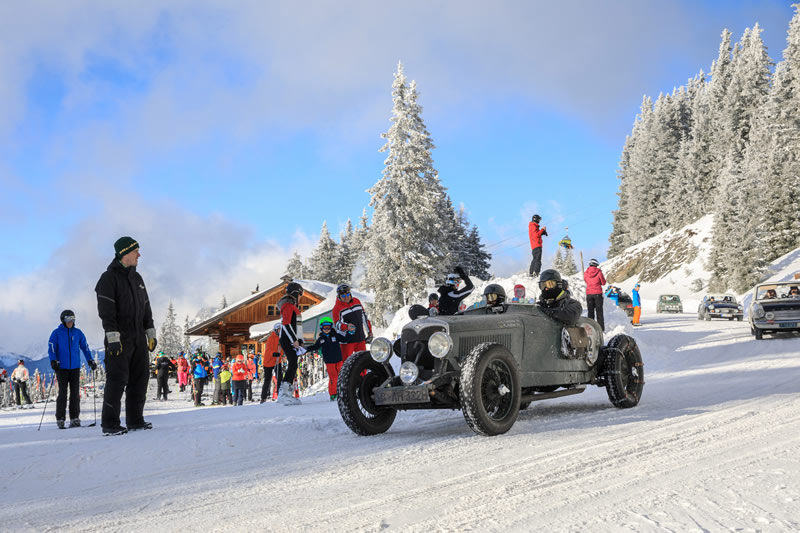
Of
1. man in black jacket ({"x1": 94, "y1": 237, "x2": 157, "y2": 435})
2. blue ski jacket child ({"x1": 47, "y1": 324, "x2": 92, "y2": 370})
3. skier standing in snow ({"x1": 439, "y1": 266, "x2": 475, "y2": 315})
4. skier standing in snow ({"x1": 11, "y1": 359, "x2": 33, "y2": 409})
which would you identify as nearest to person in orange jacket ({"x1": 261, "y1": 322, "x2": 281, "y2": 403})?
skier standing in snow ({"x1": 439, "y1": 266, "x2": 475, "y2": 315})

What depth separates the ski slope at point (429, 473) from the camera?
11.3ft

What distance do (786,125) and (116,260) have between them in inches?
2415

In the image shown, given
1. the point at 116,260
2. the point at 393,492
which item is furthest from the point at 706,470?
the point at 116,260

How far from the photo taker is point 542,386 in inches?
290

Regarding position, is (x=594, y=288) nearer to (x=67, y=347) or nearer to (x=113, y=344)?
(x=67, y=347)

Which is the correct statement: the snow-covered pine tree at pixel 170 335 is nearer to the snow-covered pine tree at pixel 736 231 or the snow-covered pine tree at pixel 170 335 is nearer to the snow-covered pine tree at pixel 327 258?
the snow-covered pine tree at pixel 327 258

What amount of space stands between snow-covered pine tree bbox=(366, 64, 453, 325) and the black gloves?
30.6 metres

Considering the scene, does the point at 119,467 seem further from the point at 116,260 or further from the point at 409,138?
the point at 409,138

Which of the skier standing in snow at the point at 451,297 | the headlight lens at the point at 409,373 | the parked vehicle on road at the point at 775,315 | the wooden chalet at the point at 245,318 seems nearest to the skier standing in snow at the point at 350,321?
the skier standing in snow at the point at 451,297

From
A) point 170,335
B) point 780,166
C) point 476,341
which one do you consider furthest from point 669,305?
point 170,335

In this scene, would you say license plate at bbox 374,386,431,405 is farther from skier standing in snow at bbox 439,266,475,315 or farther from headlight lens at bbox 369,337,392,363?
skier standing in snow at bbox 439,266,475,315

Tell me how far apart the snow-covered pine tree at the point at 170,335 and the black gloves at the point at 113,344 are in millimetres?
85130

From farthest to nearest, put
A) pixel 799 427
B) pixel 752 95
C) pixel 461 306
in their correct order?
pixel 752 95 → pixel 461 306 → pixel 799 427

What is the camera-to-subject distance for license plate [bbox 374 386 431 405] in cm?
595
